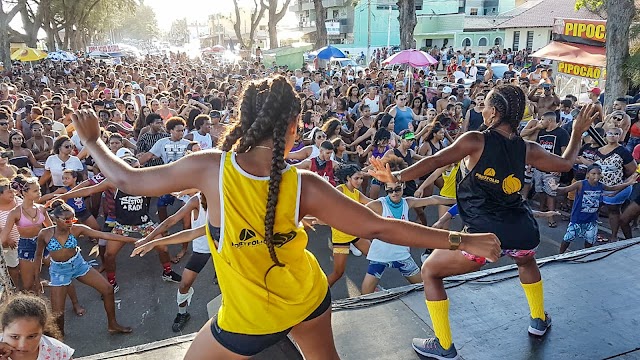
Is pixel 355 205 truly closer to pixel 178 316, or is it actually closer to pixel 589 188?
pixel 178 316

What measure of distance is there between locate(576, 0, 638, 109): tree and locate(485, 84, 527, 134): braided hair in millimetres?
10213

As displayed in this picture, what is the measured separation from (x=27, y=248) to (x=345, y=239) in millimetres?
3057

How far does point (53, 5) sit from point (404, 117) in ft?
117

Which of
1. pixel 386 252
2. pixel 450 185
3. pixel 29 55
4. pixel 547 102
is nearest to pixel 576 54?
pixel 547 102

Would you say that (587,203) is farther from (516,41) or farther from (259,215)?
(516,41)

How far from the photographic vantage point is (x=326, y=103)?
1208 cm

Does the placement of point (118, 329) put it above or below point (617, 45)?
below

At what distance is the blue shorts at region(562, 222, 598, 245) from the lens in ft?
19.4

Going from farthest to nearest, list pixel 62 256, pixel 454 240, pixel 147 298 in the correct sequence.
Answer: pixel 147 298
pixel 62 256
pixel 454 240

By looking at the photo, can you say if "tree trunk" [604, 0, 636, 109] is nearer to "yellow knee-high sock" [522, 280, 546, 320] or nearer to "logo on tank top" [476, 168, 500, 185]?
"yellow knee-high sock" [522, 280, 546, 320]

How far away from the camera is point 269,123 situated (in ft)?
6.20

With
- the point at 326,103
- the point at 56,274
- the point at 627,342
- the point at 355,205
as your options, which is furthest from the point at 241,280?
the point at 326,103

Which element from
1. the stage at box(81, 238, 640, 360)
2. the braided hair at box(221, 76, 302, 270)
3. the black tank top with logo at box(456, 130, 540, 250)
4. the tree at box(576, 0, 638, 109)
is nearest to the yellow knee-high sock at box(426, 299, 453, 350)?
the stage at box(81, 238, 640, 360)

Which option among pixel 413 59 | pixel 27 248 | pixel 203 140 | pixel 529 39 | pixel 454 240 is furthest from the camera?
pixel 529 39
